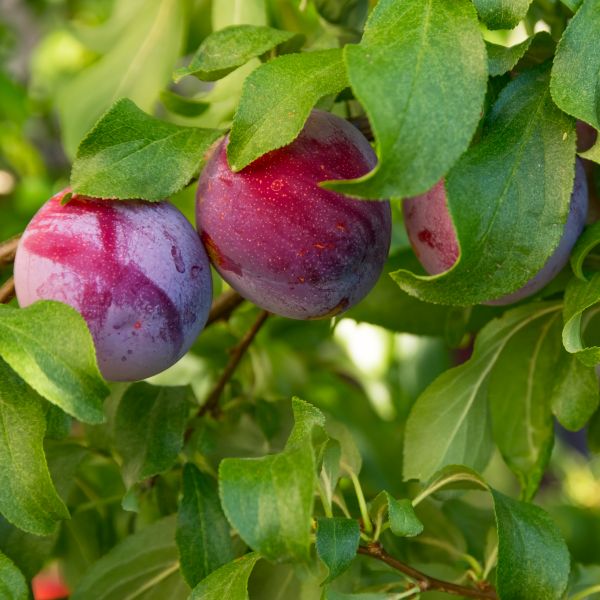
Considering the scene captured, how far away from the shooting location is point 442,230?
502 mm

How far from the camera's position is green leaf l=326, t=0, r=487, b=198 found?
375 millimetres

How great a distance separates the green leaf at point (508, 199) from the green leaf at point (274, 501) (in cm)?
10

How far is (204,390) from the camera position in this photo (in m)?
0.92

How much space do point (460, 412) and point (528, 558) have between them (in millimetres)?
145

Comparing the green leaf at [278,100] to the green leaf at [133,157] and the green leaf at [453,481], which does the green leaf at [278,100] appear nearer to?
the green leaf at [133,157]

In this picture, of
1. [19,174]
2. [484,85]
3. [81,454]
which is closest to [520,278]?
[484,85]

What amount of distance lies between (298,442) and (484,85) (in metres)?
0.18

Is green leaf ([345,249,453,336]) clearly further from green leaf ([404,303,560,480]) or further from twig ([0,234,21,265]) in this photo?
twig ([0,234,21,265])

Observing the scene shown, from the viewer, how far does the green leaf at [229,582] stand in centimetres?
45

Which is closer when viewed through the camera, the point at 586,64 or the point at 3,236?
the point at 586,64

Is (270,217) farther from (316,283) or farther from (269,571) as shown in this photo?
(269,571)

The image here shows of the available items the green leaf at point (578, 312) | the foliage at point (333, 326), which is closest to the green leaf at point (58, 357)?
the foliage at point (333, 326)

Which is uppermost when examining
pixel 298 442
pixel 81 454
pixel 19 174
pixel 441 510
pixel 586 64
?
pixel 586 64

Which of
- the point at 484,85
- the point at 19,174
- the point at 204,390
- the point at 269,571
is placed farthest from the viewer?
the point at 19,174
